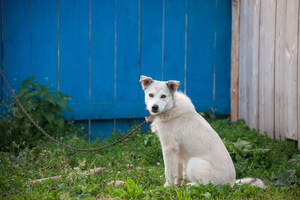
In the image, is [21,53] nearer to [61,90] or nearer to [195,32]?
[61,90]

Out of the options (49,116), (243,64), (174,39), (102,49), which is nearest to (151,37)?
(174,39)

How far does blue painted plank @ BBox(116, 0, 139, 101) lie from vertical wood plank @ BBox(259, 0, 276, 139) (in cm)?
264

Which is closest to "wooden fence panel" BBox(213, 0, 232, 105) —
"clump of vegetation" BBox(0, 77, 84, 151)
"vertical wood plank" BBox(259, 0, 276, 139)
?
"vertical wood plank" BBox(259, 0, 276, 139)

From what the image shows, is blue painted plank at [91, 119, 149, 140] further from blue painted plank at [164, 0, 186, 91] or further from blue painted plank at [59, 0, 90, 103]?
blue painted plank at [164, 0, 186, 91]

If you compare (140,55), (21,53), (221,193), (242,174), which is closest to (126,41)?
(140,55)

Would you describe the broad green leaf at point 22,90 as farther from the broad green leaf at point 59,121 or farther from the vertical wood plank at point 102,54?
the vertical wood plank at point 102,54

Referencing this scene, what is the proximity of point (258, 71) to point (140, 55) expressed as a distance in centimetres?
255

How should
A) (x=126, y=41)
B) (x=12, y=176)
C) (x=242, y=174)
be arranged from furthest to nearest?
1. (x=126, y=41)
2. (x=242, y=174)
3. (x=12, y=176)

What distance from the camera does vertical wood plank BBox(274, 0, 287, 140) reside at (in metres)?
6.06

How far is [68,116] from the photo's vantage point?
704 centimetres

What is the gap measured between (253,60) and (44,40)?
4403mm

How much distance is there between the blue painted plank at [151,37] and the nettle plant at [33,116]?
6.33 ft

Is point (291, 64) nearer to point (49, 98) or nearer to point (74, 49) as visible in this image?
point (74, 49)

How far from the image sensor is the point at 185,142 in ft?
13.9
